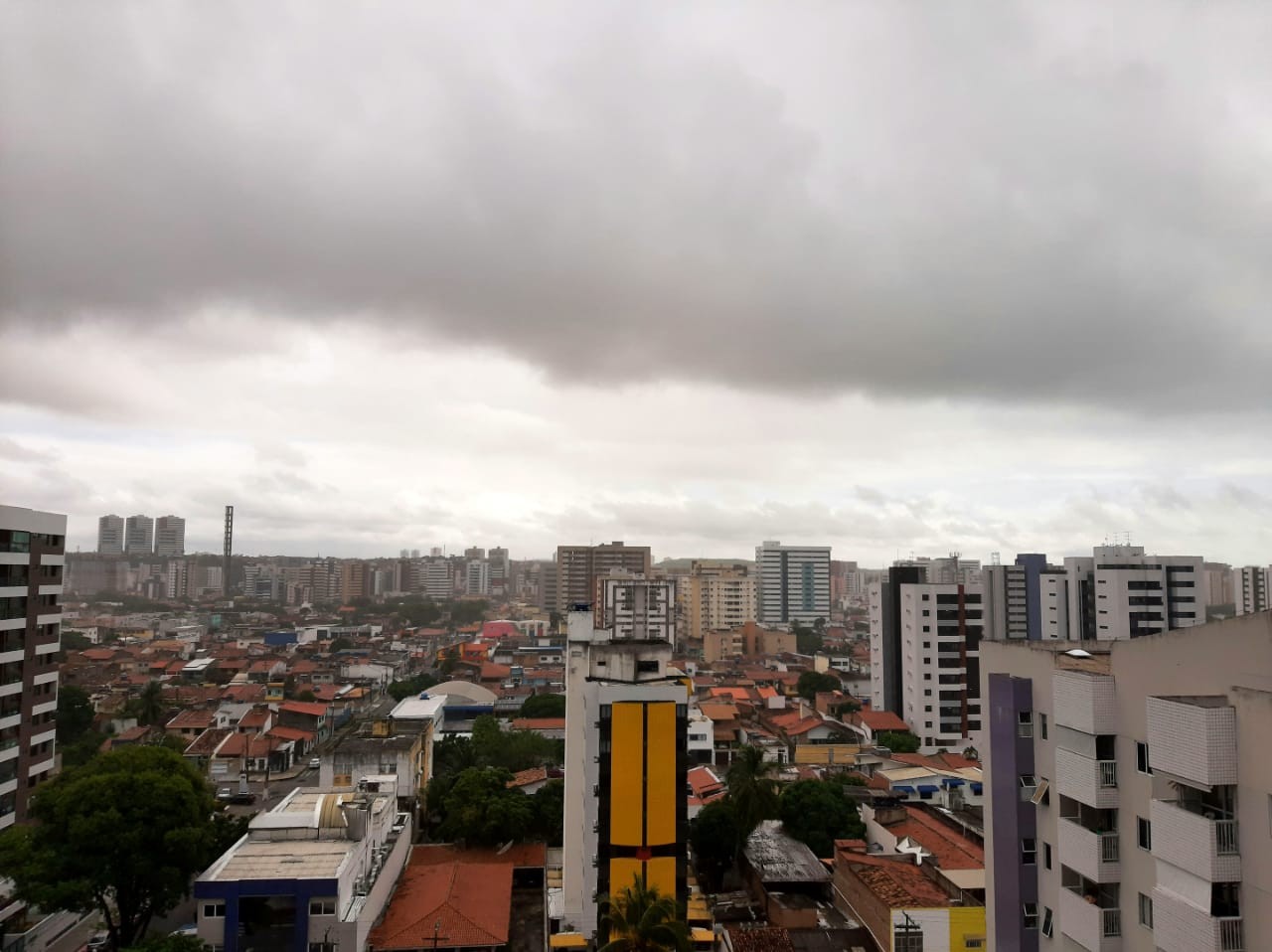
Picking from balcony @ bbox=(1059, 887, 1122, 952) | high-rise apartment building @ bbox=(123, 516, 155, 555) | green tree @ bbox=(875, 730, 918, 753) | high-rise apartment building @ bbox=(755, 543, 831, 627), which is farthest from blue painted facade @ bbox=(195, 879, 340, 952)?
high-rise apartment building @ bbox=(123, 516, 155, 555)

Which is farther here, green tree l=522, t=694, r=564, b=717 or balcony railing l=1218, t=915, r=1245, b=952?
green tree l=522, t=694, r=564, b=717

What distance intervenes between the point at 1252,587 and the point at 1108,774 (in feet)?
196

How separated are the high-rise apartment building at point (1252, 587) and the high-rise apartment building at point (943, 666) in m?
30.1

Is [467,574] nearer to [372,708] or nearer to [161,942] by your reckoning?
[372,708]

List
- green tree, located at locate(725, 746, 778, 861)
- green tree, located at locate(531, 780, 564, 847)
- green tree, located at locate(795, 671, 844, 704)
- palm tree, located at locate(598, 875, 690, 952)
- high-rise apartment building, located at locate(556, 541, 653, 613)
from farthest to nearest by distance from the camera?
1. high-rise apartment building, located at locate(556, 541, 653, 613)
2. green tree, located at locate(795, 671, 844, 704)
3. green tree, located at locate(531, 780, 564, 847)
4. green tree, located at locate(725, 746, 778, 861)
5. palm tree, located at locate(598, 875, 690, 952)

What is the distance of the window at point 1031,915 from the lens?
8852 millimetres

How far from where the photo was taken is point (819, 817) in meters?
18.7

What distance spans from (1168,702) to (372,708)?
37.8 m

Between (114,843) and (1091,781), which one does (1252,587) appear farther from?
(114,843)

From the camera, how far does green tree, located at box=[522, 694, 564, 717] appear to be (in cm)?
3441

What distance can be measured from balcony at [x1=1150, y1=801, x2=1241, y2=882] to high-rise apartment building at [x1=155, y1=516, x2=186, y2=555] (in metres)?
109

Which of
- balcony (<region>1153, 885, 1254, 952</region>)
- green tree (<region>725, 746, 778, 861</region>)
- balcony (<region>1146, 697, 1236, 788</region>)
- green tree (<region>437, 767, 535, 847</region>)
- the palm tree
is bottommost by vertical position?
green tree (<region>437, 767, 535, 847</region>)

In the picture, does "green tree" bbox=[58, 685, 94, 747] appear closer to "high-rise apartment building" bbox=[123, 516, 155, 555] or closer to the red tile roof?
the red tile roof

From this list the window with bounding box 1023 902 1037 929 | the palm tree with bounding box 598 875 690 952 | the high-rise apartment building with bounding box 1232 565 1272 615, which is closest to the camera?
the window with bounding box 1023 902 1037 929
